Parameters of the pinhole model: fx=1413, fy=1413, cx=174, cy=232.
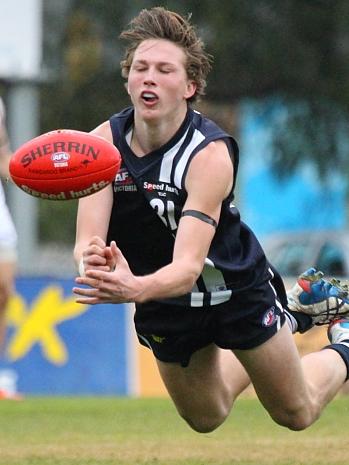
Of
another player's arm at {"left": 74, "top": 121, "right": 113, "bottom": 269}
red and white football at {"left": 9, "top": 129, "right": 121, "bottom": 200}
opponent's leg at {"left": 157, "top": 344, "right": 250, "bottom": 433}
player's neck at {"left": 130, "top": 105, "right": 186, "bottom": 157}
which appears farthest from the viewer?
opponent's leg at {"left": 157, "top": 344, "right": 250, "bottom": 433}

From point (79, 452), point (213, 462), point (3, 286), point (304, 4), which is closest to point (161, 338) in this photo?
point (213, 462)

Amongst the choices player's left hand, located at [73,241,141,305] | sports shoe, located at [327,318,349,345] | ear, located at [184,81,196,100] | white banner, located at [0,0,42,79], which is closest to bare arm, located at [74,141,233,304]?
player's left hand, located at [73,241,141,305]

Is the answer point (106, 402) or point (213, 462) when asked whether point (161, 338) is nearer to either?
point (213, 462)

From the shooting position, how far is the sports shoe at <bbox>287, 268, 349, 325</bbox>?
7.36m

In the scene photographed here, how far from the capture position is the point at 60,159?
227 inches

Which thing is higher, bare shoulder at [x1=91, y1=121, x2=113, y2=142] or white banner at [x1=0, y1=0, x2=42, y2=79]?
bare shoulder at [x1=91, y1=121, x2=113, y2=142]

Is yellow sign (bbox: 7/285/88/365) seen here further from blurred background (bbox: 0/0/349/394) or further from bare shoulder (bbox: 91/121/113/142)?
bare shoulder (bbox: 91/121/113/142)

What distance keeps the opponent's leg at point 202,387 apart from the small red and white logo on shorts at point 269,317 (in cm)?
31

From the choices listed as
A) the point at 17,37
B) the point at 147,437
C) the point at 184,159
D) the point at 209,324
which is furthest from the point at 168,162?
the point at 17,37

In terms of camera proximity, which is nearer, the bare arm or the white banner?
the bare arm

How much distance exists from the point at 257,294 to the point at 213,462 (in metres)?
1.35

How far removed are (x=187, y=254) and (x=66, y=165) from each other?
0.61 metres

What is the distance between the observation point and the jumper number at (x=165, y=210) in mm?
6090

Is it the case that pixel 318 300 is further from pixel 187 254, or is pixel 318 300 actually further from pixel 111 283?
pixel 111 283
